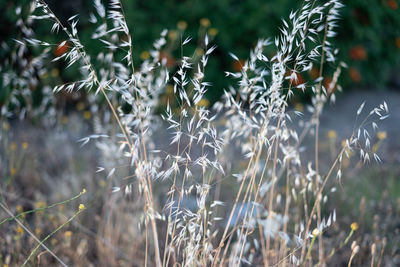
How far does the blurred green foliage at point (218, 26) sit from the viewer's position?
13.4 ft

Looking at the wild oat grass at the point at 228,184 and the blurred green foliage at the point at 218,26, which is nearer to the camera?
the wild oat grass at the point at 228,184

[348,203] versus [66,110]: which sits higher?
[348,203]

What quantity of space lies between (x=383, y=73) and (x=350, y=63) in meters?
0.55

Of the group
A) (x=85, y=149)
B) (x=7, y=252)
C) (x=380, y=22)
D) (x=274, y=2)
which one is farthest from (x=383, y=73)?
(x=7, y=252)

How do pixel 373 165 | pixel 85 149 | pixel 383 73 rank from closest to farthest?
pixel 373 165
pixel 85 149
pixel 383 73

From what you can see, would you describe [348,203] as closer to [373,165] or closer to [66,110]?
[373,165]

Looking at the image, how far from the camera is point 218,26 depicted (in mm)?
4184

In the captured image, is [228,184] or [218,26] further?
[218,26]

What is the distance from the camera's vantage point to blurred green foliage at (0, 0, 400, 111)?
408cm

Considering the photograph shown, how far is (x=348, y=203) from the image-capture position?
2.63 metres

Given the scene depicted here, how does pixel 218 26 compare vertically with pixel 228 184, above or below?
above

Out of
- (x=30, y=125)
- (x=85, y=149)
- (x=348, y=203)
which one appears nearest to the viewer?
(x=348, y=203)

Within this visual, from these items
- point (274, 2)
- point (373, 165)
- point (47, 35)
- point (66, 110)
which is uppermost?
point (274, 2)

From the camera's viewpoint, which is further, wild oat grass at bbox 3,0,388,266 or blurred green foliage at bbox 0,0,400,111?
blurred green foliage at bbox 0,0,400,111
